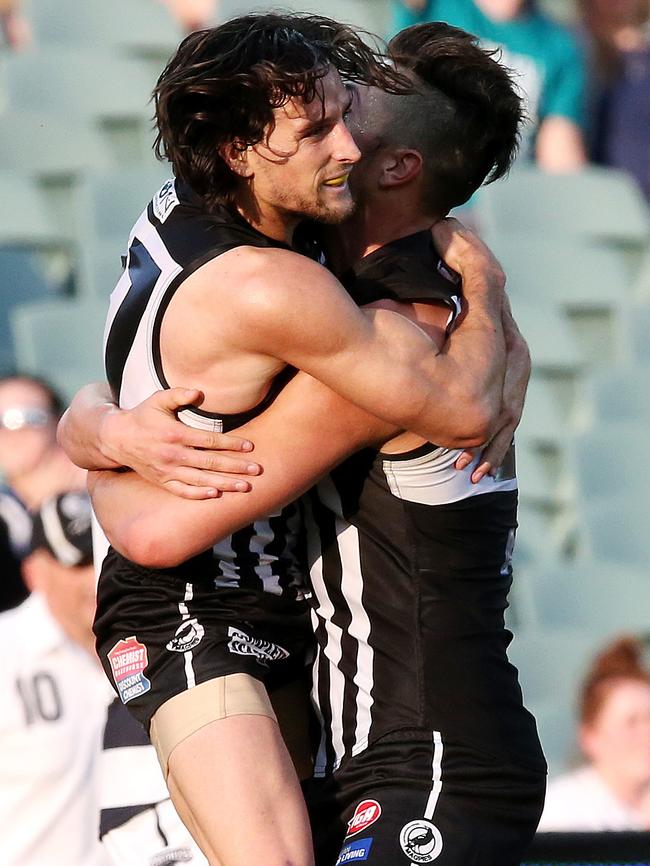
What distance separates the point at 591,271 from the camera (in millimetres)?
6516

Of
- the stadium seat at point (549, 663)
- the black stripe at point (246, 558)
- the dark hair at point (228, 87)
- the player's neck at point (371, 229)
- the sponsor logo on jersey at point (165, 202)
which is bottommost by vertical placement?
the stadium seat at point (549, 663)

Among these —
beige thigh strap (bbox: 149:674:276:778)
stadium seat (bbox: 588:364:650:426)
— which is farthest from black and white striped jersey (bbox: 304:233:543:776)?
stadium seat (bbox: 588:364:650:426)

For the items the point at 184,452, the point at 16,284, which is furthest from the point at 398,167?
the point at 16,284

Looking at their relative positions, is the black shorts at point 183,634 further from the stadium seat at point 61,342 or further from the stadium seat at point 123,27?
the stadium seat at point 123,27

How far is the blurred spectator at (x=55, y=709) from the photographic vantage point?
3934mm

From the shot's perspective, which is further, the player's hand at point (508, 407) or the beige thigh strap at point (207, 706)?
the player's hand at point (508, 407)

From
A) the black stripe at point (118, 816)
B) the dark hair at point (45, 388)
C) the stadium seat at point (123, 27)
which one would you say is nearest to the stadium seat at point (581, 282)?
the stadium seat at point (123, 27)

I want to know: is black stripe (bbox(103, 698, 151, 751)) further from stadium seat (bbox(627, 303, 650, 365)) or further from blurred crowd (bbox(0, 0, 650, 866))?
stadium seat (bbox(627, 303, 650, 365))

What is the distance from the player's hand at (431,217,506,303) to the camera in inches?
102

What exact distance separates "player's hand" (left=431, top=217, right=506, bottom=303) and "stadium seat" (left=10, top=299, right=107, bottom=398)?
2.90 m

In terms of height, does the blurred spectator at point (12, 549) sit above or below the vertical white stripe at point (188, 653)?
below

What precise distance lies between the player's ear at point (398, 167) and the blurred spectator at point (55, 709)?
68.9 inches

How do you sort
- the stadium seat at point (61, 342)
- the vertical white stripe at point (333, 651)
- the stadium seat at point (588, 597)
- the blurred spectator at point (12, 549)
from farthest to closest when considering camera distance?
the stadium seat at point (588, 597)
the stadium seat at point (61, 342)
the blurred spectator at point (12, 549)
the vertical white stripe at point (333, 651)

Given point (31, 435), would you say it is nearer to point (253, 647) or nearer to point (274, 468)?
point (253, 647)
